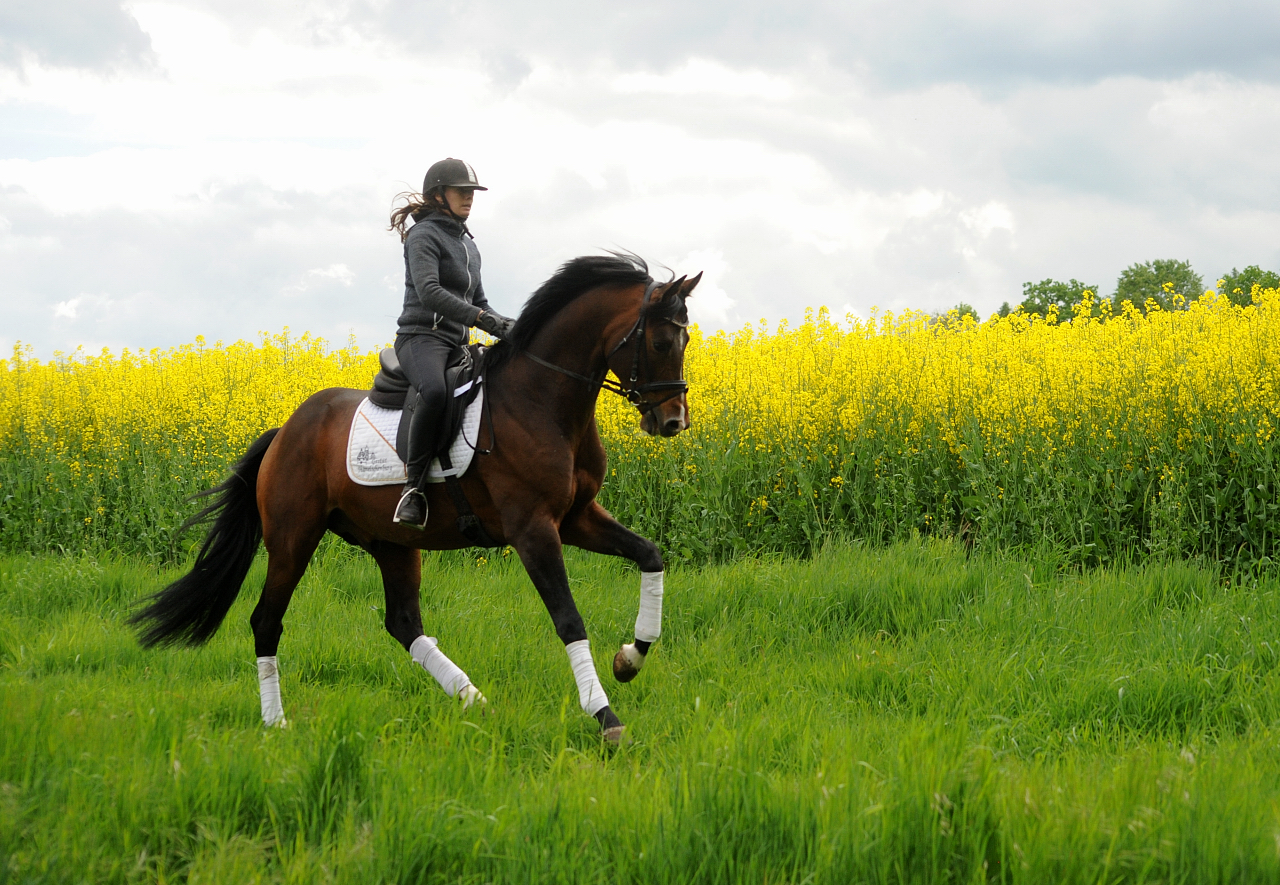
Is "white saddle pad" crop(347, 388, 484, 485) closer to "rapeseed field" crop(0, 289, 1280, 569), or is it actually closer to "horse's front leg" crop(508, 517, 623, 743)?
"horse's front leg" crop(508, 517, 623, 743)

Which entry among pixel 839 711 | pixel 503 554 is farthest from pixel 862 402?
pixel 839 711

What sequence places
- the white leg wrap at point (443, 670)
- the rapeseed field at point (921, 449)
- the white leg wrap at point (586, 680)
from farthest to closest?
the rapeseed field at point (921, 449), the white leg wrap at point (443, 670), the white leg wrap at point (586, 680)

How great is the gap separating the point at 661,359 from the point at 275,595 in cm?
276

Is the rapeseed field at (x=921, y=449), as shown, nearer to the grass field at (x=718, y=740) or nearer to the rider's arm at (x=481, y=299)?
the grass field at (x=718, y=740)

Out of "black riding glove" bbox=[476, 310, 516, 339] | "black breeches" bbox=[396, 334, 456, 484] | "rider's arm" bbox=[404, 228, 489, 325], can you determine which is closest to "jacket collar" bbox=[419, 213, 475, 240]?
"rider's arm" bbox=[404, 228, 489, 325]

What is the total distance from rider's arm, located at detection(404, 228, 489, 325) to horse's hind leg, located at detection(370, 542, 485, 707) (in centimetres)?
156

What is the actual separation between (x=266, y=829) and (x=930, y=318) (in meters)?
9.44

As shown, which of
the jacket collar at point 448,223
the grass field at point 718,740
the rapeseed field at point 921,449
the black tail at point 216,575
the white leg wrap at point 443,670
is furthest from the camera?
the rapeseed field at point 921,449

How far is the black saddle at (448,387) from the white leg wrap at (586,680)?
1.34 meters

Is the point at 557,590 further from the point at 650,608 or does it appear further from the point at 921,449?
the point at 921,449

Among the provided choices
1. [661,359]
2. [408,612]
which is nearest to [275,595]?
[408,612]

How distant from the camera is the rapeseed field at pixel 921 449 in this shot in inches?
291

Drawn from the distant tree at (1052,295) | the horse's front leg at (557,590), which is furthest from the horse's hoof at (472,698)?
the distant tree at (1052,295)

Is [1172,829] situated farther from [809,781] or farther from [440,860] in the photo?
[440,860]
